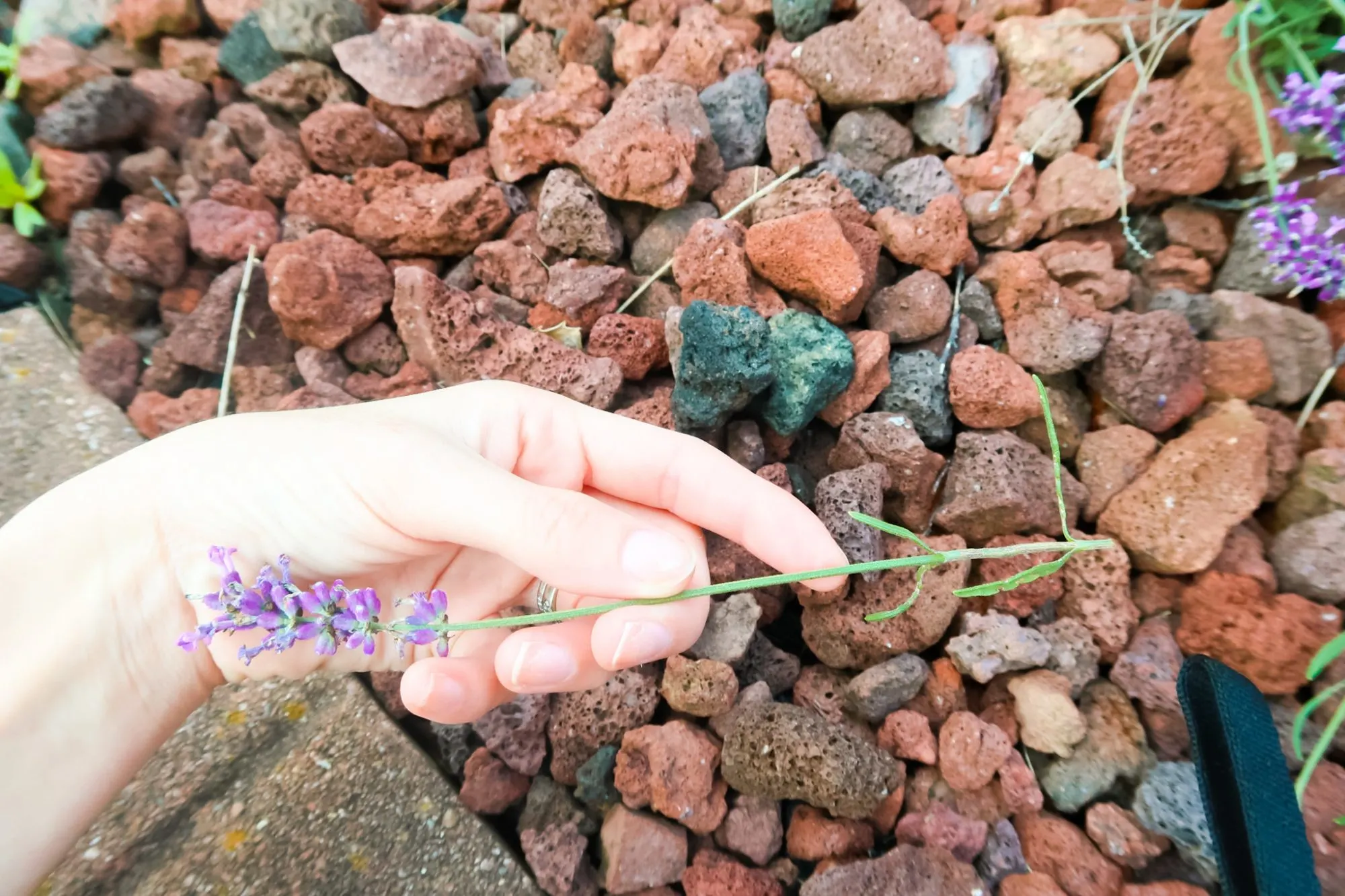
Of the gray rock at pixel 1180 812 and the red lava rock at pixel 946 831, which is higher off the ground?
the gray rock at pixel 1180 812

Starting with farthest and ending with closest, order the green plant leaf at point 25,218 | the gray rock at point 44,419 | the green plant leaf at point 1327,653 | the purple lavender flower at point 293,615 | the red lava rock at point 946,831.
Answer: the green plant leaf at point 25,218 < the gray rock at point 44,419 < the red lava rock at point 946,831 < the green plant leaf at point 1327,653 < the purple lavender flower at point 293,615

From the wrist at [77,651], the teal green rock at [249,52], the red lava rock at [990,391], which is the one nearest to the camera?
the wrist at [77,651]

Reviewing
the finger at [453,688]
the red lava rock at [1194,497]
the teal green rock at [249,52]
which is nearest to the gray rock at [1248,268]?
the red lava rock at [1194,497]

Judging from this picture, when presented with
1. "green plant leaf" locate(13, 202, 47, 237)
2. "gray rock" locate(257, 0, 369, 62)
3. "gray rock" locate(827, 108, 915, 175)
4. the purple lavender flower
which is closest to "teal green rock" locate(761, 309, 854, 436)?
"gray rock" locate(827, 108, 915, 175)

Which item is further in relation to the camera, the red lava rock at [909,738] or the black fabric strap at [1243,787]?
the red lava rock at [909,738]

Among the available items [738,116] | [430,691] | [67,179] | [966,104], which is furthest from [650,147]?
[67,179]

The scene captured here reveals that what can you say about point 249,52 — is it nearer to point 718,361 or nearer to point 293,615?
point 718,361

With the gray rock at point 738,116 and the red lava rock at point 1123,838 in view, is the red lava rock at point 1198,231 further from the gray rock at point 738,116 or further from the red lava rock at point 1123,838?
the red lava rock at point 1123,838

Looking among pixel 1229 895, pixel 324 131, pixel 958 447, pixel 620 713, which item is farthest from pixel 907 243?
pixel 324 131
